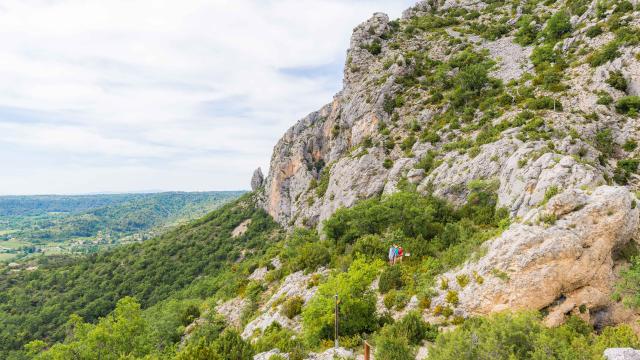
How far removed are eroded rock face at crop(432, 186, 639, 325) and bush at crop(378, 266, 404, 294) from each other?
4484 mm

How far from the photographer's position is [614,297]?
42.5 feet

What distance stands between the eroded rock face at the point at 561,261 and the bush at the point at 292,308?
1065 centimetres

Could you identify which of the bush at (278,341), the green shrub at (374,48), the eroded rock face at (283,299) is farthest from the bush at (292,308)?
the green shrub at (374,48)

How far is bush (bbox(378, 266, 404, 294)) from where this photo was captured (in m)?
19.4

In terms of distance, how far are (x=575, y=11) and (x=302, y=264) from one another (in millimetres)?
44529

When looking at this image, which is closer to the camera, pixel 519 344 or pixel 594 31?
pixel 519 344

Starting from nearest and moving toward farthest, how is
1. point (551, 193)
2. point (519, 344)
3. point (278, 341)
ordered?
point (519, 344), point (551, 193), point (278, 341)

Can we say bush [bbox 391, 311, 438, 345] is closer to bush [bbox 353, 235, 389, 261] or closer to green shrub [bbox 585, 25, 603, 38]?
bush [bbox 353, 235, 389, 261]

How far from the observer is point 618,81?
2728 cm

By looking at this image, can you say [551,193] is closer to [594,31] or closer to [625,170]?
[625,170]

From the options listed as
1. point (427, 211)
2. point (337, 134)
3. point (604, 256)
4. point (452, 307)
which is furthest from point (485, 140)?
point (337, 134)

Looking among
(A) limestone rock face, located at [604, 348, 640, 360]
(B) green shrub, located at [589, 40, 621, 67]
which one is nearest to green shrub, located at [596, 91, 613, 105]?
(B) green shrub, located at [589, 40, 621, 67]

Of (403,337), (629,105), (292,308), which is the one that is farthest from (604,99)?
(292,308)

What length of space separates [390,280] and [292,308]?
23.5 ft
